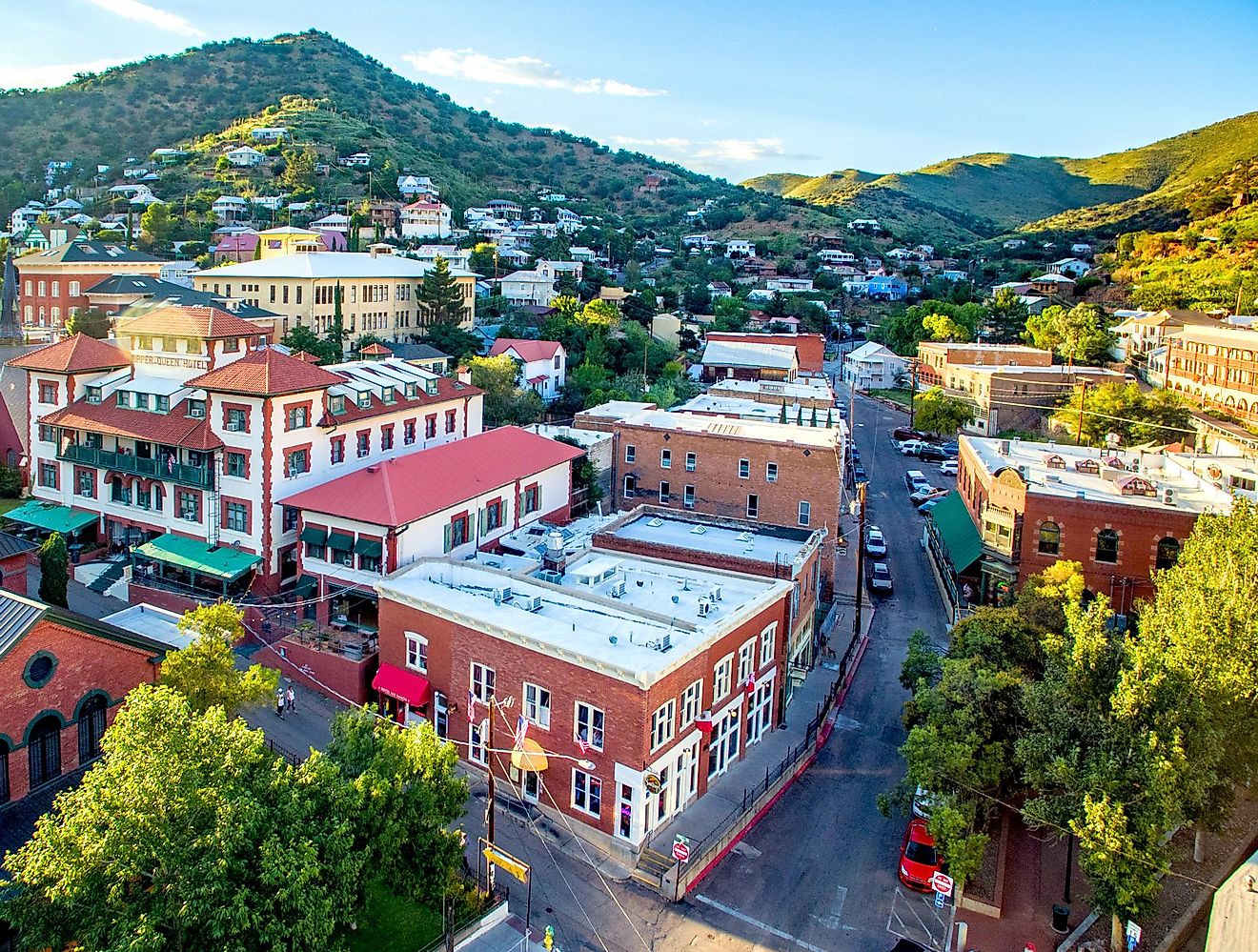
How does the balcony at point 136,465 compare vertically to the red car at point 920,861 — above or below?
above

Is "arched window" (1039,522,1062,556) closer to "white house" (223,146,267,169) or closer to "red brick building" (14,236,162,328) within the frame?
"red brick building" (14,236,162,328)

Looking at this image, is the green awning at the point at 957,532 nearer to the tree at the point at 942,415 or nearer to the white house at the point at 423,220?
the tree at the point at 942,415

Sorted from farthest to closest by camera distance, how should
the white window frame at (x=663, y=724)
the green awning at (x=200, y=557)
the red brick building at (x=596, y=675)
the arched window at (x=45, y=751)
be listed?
the green awning at (x=200, y=557) < the red brick building at (x=596, y=675) < the white window frame at (x=663, y=724) < the arched window at (x=45, y=751)

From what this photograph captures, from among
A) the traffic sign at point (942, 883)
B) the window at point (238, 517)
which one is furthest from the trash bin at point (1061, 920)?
the window at point (238, 517)

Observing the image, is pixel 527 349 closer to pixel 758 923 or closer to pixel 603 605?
pixel 603 605

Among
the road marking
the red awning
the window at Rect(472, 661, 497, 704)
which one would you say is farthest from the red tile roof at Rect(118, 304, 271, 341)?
the road marking

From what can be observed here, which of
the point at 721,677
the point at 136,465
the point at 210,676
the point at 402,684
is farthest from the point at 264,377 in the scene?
the point at 721,677
